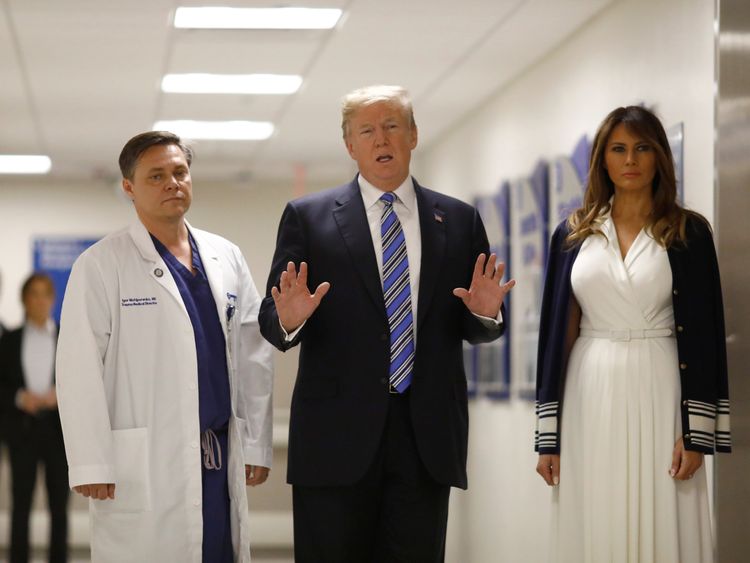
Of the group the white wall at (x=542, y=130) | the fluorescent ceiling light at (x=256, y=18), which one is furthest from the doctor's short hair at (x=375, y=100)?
the fluorescent ceiling light at (x=256, y=18)

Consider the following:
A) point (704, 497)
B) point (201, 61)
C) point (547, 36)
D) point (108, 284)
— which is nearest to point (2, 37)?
point (201, 61)

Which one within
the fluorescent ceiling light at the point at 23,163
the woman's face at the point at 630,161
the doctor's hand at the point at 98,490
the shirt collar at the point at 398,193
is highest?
the fluorescent ceiling light at the point at 23,163

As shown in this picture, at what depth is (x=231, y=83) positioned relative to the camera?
21.9ft

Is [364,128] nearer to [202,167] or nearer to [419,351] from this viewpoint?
[419,351]

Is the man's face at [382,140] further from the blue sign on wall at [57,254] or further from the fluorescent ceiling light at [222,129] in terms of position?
the blue sign on wall at [57,254]

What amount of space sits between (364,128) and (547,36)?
9.25ft

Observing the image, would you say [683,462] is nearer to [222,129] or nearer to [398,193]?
[398,193]

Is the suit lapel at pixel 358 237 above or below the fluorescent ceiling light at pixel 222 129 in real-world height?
below

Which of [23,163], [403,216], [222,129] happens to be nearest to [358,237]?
[403,216]

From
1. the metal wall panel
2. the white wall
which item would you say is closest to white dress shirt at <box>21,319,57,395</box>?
the white wall

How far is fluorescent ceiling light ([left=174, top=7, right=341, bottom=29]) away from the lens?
5211 mm

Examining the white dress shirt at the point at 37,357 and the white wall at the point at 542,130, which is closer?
the white wall at the point at 542,130

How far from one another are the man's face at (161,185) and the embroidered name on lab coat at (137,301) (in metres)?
0.24

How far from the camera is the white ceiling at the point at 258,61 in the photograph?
518cm
